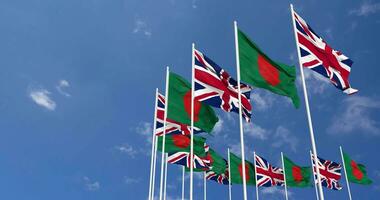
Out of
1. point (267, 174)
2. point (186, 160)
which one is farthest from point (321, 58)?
point (267, 174)

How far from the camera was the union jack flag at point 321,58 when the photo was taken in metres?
16.0

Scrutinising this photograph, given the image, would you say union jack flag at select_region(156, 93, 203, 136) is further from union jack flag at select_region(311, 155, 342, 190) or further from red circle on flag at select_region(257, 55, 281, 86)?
union jack flag at select_region(311, 155, 342, 190)

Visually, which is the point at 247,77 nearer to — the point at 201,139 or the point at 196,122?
Answer: the point at 196,122

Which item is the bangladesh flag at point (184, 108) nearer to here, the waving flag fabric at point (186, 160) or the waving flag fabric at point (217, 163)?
the waving flag fabric at point (186, 160)

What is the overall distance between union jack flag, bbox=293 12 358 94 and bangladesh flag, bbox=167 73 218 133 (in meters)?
5.86

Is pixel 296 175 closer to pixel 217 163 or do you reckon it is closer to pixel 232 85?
pixel 217 163

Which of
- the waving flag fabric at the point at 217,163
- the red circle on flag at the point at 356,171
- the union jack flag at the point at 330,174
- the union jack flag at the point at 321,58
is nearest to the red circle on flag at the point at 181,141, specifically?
the waving flag fabric at the point at 217,163

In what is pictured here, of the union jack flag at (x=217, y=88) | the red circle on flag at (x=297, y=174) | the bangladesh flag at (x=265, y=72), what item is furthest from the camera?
the red circle on flag at (x=297, y=174)

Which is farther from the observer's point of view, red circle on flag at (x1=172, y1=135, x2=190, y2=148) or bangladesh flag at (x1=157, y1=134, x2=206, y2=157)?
red circle on flag at (x1=172, y1=135, x2=190, y2=148)

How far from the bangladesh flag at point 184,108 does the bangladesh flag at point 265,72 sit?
4.34 meters

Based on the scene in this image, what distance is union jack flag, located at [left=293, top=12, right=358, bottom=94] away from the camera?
52.6ft

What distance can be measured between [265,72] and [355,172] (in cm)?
2336

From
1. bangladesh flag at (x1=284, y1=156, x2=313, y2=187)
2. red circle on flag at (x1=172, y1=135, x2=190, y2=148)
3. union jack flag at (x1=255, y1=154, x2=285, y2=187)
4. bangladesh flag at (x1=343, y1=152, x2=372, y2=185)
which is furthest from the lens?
bangladesh flag at (x1=343, y1=152, x2=372, y2=185)

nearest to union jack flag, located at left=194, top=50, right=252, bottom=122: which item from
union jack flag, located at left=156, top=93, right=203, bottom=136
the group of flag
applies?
the group of flag
